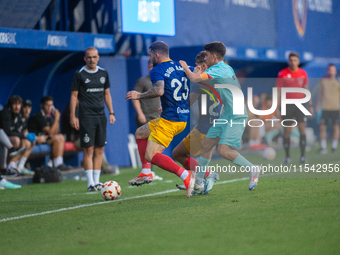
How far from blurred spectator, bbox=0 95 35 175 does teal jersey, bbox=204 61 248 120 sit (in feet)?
16.8

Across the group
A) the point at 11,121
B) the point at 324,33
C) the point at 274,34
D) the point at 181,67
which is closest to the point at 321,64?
the point at 324,33

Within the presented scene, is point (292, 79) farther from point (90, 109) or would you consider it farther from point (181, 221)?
point (181, 221)

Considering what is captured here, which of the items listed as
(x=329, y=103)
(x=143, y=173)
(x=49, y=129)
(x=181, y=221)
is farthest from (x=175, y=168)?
(x=329, y=103)

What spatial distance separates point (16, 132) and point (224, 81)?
Result: 17.9ft

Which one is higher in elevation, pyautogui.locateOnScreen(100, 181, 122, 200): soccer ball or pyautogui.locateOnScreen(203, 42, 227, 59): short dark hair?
pyautogui.locateOnScreen(203, 42, 227, 59): short dark hair

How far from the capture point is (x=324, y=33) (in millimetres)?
23500

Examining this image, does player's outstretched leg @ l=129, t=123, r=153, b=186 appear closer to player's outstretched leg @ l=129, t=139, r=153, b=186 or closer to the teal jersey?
player's outstretched leg @ l=129, t=139, r=153, b=186

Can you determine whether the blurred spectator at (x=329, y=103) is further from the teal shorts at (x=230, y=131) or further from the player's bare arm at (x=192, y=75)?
the player's bare arm at (x=192, y=75)

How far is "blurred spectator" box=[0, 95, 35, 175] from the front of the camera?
10.3 m

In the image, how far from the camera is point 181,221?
5195mm

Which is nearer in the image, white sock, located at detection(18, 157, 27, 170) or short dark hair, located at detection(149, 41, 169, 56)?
short dark hair, located at detection(149, 41, 169, 56)

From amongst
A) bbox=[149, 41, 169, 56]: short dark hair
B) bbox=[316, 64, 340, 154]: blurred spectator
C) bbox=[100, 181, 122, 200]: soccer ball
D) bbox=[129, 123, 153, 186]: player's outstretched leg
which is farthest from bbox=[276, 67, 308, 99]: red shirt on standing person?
bbox=[100, 181, 122, 200]: soccer ball

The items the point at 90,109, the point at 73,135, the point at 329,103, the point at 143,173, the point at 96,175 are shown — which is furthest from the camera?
the point at 329,103

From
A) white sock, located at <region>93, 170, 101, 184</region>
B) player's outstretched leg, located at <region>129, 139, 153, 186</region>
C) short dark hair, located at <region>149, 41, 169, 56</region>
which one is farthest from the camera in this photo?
white sock, located at <region>93, 170, 101, 184</region>
